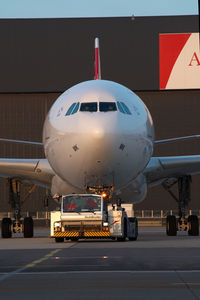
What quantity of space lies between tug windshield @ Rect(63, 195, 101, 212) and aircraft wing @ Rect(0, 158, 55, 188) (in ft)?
11.6

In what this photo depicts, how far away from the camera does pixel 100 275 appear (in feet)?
37.7

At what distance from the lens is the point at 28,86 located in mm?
50875

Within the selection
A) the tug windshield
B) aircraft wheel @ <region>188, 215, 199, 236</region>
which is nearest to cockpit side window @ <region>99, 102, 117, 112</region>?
the tug windshield

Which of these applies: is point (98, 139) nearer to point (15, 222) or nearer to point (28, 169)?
point (28, 169)

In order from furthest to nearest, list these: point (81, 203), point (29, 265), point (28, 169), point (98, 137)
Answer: point (28, 169), point (81, 203), point (98, 137), point (29, 265)

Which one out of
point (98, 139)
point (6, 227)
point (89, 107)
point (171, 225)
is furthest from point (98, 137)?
point (6, 227)

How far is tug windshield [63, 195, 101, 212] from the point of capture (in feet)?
75.9

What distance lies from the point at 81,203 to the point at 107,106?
135 inches

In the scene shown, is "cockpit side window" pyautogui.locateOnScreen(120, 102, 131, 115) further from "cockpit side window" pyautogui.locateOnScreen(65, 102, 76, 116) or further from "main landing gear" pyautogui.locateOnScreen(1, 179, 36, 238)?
"main landing gear" pyautogui.locateOnScreen(1, 179, 36, 238)

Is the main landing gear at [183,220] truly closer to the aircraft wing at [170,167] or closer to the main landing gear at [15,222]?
the aircraft wing at [170,167]

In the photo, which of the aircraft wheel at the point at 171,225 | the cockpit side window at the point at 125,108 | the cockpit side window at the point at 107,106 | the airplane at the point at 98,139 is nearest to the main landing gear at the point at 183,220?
the aircraft wheel at the point at 171,225

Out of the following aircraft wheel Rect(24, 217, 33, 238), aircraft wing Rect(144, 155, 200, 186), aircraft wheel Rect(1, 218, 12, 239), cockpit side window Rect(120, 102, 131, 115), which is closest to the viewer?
cockpit side window Rect(120, 102, 131, 115)

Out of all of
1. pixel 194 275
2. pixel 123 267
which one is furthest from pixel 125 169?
pixel 194 275

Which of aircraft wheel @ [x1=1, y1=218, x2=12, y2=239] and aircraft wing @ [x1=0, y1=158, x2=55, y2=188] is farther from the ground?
aircraft wing @ [x1=0, y1=158, x2=55, y2=188]
